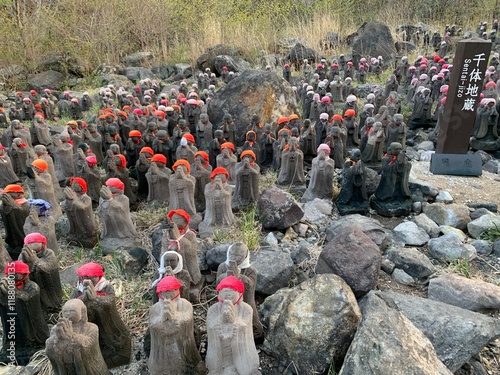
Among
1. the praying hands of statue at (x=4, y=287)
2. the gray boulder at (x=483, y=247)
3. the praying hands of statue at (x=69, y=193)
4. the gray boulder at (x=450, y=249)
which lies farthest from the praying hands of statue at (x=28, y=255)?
the gray boulder at (x=483, y=247)

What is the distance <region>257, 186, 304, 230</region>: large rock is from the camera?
19.3 ft

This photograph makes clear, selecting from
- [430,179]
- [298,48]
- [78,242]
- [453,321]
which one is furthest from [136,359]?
[298,48]

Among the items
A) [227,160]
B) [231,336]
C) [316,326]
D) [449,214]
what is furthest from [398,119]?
[231,336]

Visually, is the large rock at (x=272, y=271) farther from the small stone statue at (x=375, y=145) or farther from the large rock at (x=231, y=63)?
the large rock at (x=231, y=63)

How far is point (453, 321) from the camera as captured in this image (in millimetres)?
3592

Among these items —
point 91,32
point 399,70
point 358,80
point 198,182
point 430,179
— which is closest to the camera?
point 198,182

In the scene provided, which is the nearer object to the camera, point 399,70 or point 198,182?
point 198,182

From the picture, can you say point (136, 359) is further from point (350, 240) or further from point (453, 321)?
point (453, 321)

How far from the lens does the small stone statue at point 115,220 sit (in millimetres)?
5328

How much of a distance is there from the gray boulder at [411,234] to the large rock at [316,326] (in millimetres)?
2319

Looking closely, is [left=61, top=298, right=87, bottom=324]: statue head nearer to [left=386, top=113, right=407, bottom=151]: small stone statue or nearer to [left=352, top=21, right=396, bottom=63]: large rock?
[left=386, top=113, right=407, bottom=151]: small stone statue

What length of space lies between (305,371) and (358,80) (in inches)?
489

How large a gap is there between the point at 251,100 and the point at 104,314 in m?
6.29

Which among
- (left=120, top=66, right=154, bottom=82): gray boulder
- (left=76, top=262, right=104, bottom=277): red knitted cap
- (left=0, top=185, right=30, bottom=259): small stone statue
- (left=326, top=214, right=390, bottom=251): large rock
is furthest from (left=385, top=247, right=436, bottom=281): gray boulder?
(left=120, top=66, right=154, bottom=82): gray boulder
